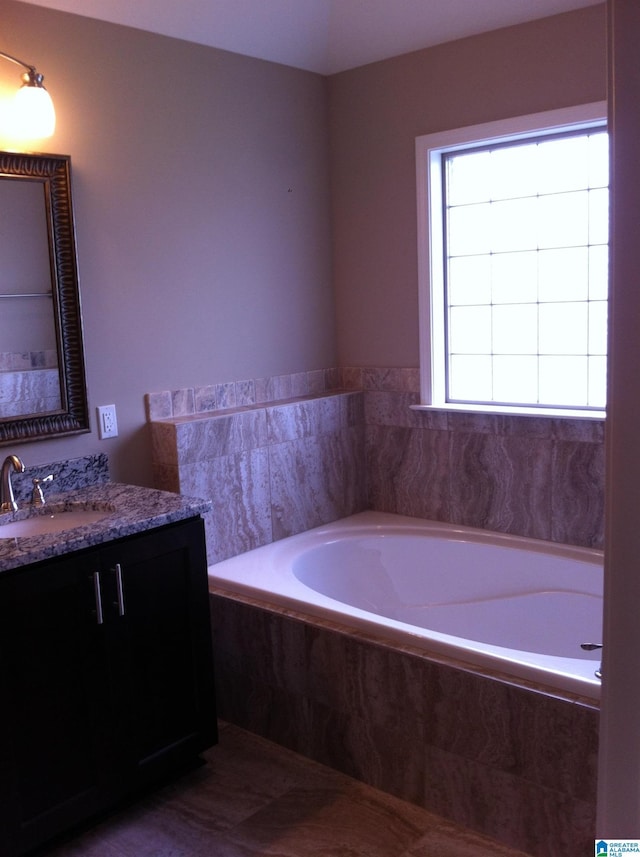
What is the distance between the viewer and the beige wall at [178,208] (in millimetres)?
2779

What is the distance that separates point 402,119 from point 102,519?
6.99 ft

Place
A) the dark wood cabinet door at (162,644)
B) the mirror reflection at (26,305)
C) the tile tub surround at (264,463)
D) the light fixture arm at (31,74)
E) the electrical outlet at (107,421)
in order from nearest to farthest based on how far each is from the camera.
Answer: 1. the dark wood cabinet door at (162,644)
2. the light fixture arm at (31,74)
3. the mirror reflection at (26,305)
4. the electrical outlet at (107,421)
5. the tile tub surround at (264,463)

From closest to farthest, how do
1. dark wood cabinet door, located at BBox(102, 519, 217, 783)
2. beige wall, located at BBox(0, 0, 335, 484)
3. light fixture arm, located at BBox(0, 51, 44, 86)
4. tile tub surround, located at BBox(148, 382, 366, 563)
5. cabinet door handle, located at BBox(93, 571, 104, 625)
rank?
1. cabinet door handle, located at BBox(93, 571, 104, 625)
2. dark wood cabinet door, located at BBox(102, 519, 217, 783)
3. light fixture arm, located at BBox(0, 51, 44, 86)
4. beige wall, located at BBox(0, 0, 335, 484)
5. tile tub surround, located at BBox(148, 382, 366, 563)

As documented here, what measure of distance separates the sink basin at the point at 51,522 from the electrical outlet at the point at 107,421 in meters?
0.37

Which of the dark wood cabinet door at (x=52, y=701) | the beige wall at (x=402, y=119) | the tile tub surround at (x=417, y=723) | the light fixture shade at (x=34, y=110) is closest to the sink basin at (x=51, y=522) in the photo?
the dark wood cabinet door at (x=52, y=701)

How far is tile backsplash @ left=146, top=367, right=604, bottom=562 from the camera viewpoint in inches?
121

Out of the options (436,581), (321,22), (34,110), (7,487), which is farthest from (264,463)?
(321,22)

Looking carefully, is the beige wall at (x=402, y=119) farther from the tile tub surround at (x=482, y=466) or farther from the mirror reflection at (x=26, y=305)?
the mirror reflection at (x=26, y=305)

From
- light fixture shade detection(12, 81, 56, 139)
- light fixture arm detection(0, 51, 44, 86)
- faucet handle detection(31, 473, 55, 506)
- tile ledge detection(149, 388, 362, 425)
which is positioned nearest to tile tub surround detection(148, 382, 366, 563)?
tile ledge detection(149, 388, 362, 425)

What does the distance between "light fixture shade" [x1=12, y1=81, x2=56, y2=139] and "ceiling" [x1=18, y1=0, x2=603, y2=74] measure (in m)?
0.41

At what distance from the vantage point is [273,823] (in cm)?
239

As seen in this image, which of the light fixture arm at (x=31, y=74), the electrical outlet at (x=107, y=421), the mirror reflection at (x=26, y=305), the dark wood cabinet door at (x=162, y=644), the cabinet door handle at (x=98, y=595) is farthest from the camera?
the electrical outlet at (x=107, y=421)

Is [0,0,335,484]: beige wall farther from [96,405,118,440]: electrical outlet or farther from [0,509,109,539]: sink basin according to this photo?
[0,509,109,539]: sink basin

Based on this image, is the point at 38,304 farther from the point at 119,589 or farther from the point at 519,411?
the point at 519,411
